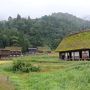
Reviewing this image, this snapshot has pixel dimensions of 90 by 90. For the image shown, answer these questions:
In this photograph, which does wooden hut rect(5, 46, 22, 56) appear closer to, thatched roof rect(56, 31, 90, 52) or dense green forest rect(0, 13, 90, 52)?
dense green forest rect(0, 13, 90, 52)

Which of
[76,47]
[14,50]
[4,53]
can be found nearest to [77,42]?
[76,47]

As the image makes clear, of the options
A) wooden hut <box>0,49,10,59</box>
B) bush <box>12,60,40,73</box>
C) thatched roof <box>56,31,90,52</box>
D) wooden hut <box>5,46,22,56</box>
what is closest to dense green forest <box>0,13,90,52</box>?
wooden hut <box>5,46,22,56</box>

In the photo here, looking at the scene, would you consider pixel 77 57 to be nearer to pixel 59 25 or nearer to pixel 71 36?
pixel 71 36

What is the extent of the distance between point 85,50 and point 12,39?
152 ft

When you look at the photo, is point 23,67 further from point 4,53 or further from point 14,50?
point 14,50

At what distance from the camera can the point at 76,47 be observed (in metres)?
43.6

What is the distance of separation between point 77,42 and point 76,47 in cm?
131

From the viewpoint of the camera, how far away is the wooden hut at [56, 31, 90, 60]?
42.4 meters

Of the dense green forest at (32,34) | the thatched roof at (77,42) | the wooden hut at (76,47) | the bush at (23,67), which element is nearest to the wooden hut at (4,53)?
the dense green forest at (32,34)

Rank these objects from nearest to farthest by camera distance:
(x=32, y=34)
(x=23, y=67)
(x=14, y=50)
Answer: (x=23, y=67)
(x=14, y=50)
(x=32, y=34)

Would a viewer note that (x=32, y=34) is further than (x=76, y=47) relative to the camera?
Yes

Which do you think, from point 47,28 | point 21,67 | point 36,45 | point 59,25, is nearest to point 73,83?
point 21,67

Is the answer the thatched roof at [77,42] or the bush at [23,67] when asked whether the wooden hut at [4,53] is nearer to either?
the thatched roof at [77,42]

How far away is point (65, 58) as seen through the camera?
4766 cm
